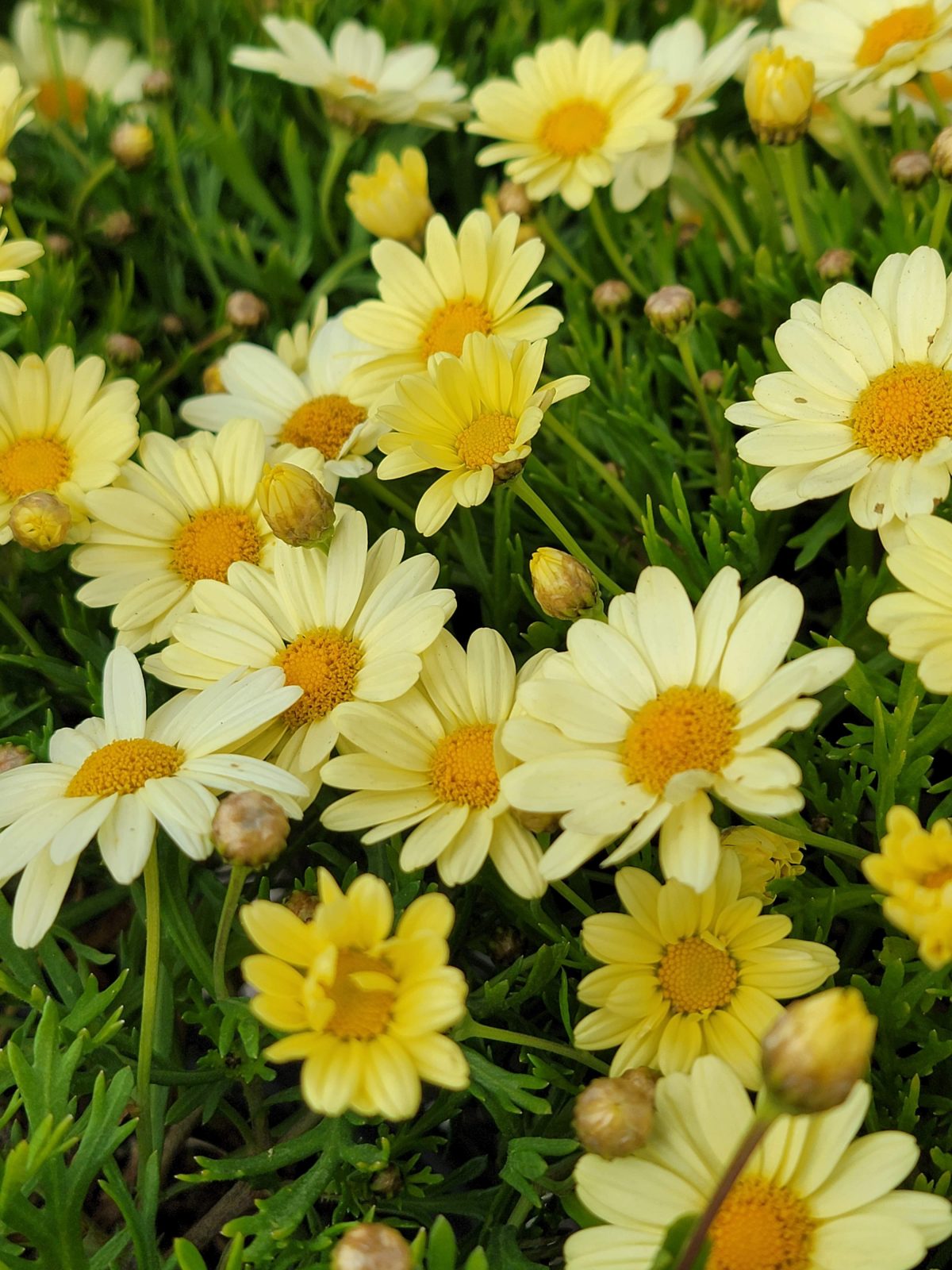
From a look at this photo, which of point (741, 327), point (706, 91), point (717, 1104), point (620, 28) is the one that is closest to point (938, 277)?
point (741, 327)

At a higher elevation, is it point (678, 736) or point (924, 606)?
point (924, 606)

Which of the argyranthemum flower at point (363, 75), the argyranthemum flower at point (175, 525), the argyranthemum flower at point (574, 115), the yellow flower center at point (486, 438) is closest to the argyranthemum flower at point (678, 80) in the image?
the argyranthemum flower at point (574, 115)

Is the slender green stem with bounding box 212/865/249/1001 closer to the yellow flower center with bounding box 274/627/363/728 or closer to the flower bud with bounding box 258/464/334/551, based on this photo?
the yellow flower center with bounding box 274/627/363/728

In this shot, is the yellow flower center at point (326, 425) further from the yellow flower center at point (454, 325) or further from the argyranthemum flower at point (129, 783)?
the argyranthemum flower at point (129, 783)

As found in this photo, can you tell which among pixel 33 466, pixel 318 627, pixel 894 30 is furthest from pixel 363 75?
pixel 318 627

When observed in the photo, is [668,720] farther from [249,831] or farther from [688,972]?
[249,831]

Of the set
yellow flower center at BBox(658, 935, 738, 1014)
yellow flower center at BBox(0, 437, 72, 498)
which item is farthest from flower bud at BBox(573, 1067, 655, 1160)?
yellow flower center at BBox(0, 437, 72, 498)

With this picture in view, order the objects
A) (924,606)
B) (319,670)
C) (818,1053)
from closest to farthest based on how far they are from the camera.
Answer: (818,1053) → (924,606) → (319,670)
